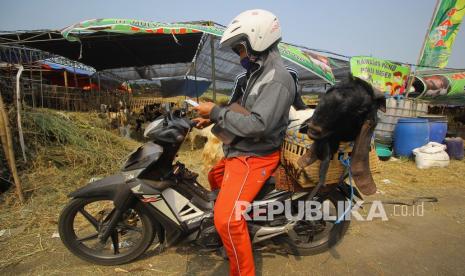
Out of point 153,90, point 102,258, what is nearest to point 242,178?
point 102,258

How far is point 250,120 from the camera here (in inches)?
75.4

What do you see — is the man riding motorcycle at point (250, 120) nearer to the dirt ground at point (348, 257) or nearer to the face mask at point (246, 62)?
the face mask at point (246, 62)

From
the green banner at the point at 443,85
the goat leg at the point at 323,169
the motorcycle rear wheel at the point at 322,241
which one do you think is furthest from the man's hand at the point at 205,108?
the green banner at the point at 443,85

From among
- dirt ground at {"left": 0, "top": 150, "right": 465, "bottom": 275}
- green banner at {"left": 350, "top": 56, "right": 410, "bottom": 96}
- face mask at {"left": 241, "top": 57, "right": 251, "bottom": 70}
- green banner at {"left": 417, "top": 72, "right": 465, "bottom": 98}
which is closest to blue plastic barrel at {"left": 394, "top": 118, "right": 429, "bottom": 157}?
green banner at {"left": 350, "top": 56, "right": 410, "bottom": 96}

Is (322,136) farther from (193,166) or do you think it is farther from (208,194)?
(193,166)

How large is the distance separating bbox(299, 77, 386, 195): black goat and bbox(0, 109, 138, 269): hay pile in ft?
9.50

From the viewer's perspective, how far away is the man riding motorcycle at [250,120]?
1.93 m

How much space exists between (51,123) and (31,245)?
8.77ft

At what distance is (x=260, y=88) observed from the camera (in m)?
1.98

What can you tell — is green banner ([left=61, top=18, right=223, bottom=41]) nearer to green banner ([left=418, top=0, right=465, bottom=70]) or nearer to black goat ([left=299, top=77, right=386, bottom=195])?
black goat ([left=299, top=77, right=386, bottom=195])

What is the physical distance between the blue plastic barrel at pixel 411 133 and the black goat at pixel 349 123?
Result: 534 centimetres

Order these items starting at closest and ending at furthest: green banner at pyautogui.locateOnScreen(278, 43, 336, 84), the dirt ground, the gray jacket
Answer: the gray jacket, the dirt ground, green banner at pyautogui.locateOnScreen(278, 43, 336, 84)

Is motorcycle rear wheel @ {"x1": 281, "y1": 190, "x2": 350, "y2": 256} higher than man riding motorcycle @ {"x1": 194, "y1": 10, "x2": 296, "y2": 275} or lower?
lower

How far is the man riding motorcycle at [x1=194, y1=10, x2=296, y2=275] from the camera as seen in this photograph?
193cm
